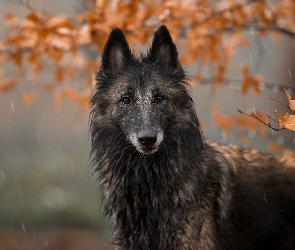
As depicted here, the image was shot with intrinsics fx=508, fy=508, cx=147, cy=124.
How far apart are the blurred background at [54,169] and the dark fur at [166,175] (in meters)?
3.32

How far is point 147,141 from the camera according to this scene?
4.11m

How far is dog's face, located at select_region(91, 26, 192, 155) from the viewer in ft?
13.9

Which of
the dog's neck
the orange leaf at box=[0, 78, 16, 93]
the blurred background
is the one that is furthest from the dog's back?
the orange leaf at box=[0, 78, 16, 93]

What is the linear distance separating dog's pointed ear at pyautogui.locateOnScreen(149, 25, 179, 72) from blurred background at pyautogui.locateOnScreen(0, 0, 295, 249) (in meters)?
3.86

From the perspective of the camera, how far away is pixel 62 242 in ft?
36.0

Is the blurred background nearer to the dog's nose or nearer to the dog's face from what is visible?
the dog's face

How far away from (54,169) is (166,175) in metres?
8.87

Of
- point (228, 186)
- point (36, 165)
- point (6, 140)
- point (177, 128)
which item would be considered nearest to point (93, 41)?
point (177, 128)

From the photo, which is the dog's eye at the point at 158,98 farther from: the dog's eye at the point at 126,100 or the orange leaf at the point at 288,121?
the orange leaf at the point at 288,121

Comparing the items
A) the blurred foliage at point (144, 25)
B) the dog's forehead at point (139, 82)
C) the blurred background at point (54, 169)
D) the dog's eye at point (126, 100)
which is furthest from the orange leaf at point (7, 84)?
the dog's eye at point (126, 100)

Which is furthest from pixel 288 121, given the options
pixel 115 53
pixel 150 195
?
pixel 115 53

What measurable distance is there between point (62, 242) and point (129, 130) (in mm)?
7282

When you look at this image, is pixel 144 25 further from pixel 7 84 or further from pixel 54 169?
pixel 54 169

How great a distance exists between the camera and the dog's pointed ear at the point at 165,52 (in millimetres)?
4629
